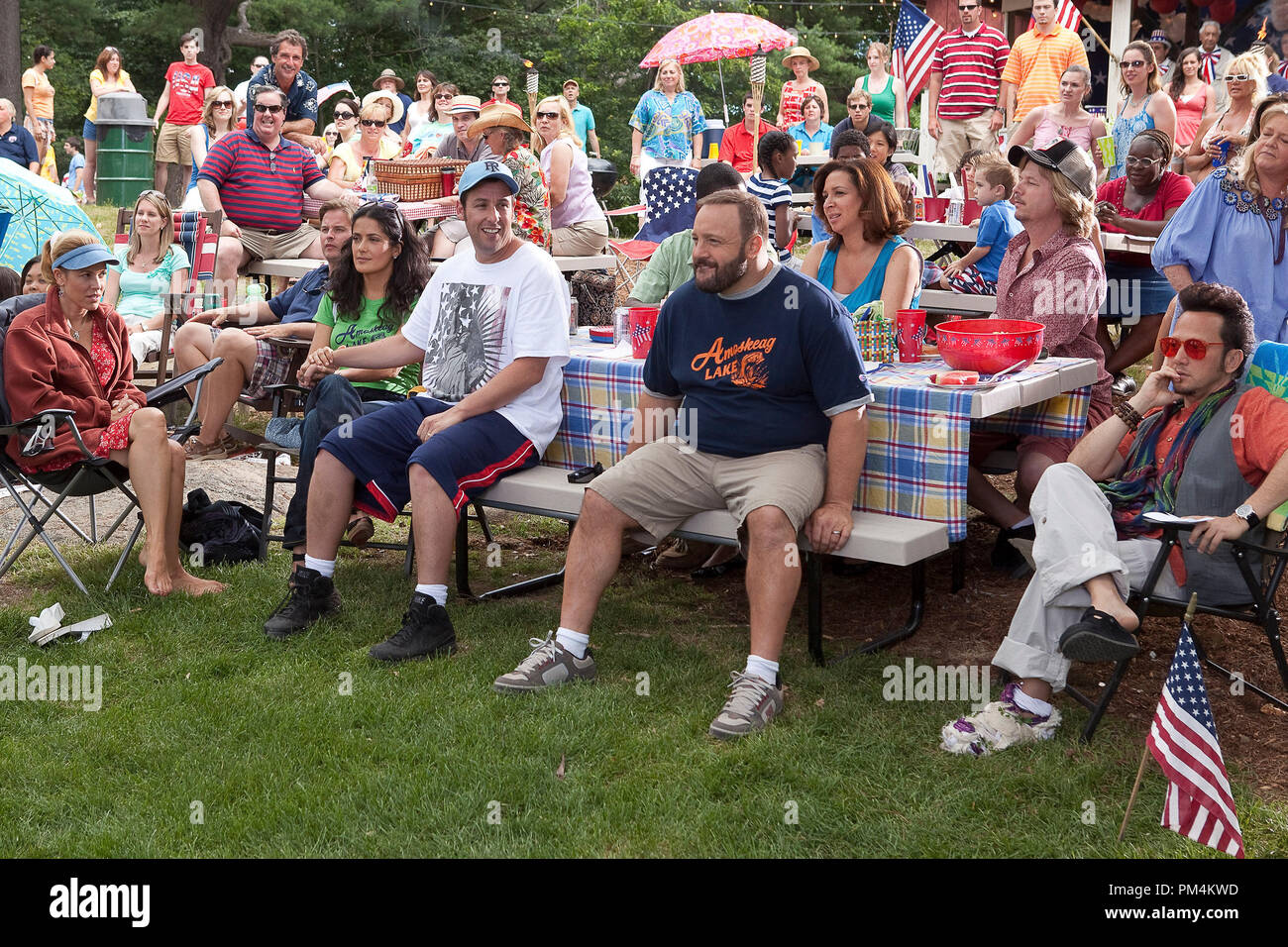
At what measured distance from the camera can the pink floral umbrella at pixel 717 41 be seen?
1436 centimetres

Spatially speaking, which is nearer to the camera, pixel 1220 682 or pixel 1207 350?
pixel 1207 350

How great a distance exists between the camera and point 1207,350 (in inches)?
161

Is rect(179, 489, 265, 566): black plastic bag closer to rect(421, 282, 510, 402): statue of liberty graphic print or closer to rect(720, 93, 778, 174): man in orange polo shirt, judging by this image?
rect(421, 282, 510, 402): statue of liberty graphic print

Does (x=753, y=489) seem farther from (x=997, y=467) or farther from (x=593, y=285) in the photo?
(x=593, y=285)

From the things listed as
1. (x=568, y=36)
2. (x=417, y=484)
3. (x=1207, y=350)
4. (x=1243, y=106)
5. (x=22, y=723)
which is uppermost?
(x=568, y=36)

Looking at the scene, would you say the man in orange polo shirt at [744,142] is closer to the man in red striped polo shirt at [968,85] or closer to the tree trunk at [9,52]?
the man in red striped polo shirt at [968,85]

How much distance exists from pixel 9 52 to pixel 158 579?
1835 centimetres

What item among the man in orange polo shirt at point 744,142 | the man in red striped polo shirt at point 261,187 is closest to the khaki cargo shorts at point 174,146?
the man in orange polo shirt at point 744,142

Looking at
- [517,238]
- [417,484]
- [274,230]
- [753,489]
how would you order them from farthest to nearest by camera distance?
[274,230], [517,238], [417,484], [753,489]

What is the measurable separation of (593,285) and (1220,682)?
6.02m

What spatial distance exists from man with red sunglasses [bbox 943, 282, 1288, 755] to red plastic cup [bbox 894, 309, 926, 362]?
3.45 ft

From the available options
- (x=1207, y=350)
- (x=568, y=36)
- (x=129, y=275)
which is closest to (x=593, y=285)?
(x=129, y=275)

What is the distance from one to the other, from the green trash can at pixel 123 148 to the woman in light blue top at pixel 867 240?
1427 centimetres
